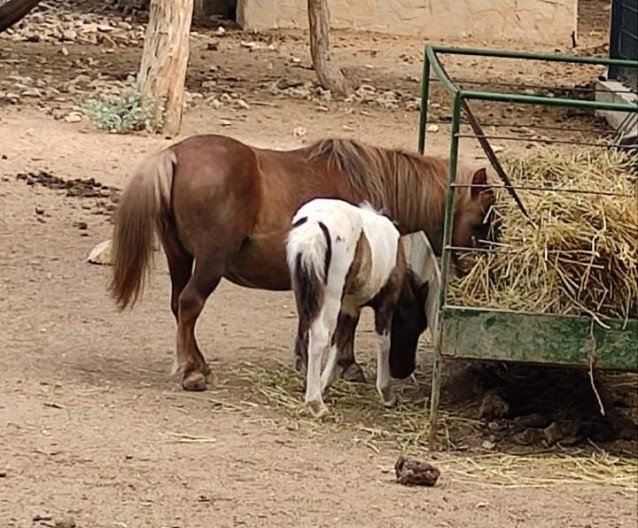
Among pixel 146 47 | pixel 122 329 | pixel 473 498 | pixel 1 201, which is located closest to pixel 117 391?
pixel 122 329

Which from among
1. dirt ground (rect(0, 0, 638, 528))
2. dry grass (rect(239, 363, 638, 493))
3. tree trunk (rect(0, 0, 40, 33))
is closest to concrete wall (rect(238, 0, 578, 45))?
dirt ground (rect(0, 0, 638, 528))

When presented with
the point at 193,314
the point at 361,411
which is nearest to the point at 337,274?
the point at 361,411

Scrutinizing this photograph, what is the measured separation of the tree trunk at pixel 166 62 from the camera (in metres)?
12.5

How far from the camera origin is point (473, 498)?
5.17m

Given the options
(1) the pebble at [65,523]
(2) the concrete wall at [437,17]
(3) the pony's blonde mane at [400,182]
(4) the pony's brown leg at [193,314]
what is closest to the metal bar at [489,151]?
(3) the pony's blonde mane at [400,182]

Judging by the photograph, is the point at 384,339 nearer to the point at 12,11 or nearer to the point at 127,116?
the point at 12,11

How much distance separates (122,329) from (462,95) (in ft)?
8.42

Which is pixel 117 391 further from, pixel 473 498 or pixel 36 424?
pixel 473 498

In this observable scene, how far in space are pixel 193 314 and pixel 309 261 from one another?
30.9 inches

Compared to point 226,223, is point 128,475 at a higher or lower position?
lower

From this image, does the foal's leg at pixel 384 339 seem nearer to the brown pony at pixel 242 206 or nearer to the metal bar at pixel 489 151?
the brown pony at pixel 242 206

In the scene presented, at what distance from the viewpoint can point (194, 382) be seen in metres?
6.45

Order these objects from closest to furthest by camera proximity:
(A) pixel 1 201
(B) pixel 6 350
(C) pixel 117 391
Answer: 1. (C) pixel 117 391
2. (B) pixel 6 350
3. (A) pixel 1 201

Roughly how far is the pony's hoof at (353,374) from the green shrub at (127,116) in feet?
20.0
